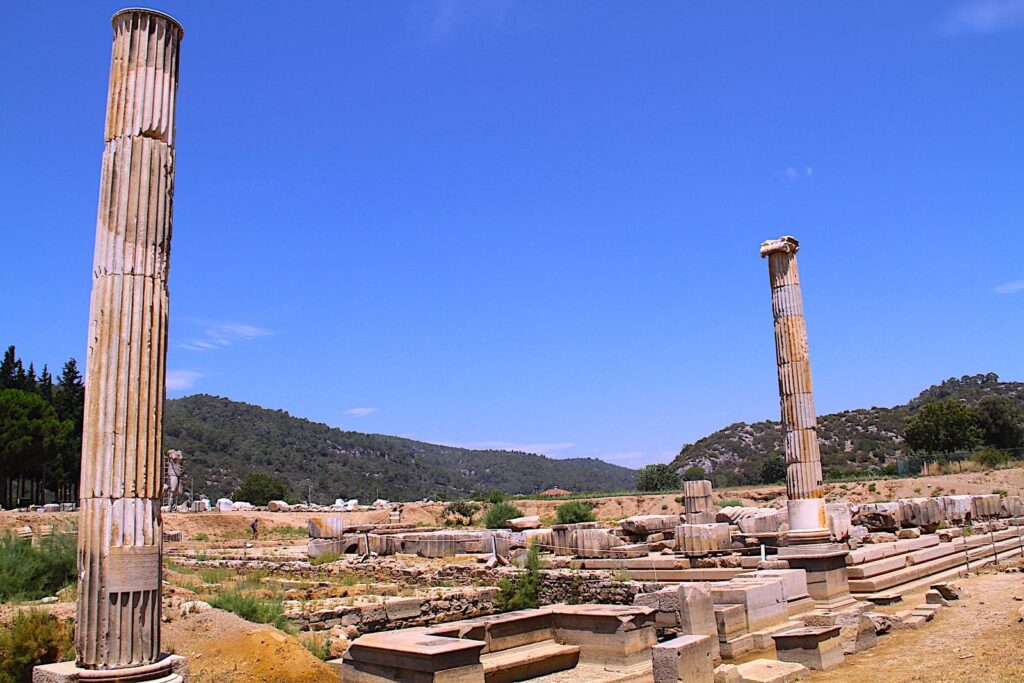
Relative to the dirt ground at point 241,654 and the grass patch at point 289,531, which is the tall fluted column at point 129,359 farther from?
the grass patch at point 289,531

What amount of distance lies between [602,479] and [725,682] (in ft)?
394

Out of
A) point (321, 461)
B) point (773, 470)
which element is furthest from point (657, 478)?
point (321, 461)

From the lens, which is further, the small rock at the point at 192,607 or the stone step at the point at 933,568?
the stone step at the point at 933,568

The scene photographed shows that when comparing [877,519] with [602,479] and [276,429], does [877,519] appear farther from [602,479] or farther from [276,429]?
[602,479]

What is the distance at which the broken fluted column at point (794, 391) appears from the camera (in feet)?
49.2

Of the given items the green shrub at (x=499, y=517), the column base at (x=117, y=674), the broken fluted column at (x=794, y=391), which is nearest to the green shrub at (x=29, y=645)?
the column base at (x=117, y=674)

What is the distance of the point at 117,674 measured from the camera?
5.53 meters

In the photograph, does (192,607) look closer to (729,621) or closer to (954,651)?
(729,621)

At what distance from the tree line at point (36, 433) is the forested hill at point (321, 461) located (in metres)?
20.0

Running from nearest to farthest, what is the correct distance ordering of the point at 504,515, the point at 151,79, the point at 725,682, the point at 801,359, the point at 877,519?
the point at 151,79, the point at 725,682, the point at 801,359, the point at 877,519, the point at 504,515

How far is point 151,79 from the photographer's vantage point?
6629 millimetres

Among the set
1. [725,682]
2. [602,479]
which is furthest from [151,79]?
[602,479]

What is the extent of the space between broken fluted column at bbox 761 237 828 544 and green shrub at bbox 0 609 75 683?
11.9 m

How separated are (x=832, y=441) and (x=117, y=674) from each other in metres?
65.1
